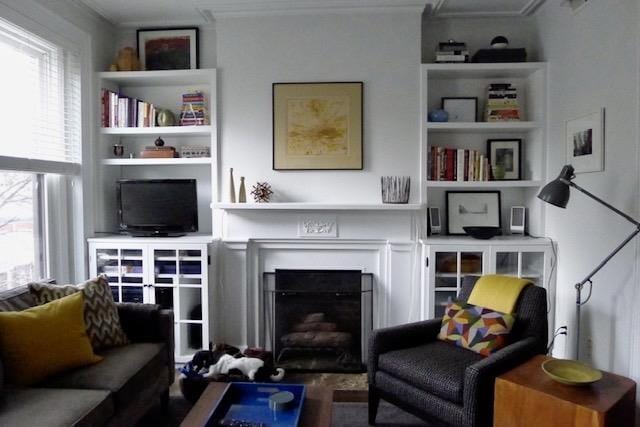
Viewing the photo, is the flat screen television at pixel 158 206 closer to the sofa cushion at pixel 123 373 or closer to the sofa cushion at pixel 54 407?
the sofa cushion at pixel 123 373

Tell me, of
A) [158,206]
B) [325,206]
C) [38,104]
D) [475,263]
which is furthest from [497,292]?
[38,104]

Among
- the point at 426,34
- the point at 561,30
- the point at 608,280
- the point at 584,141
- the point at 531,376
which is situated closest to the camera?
the point at 531,376

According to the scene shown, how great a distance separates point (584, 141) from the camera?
2.64 metres

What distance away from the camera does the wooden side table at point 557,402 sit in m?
1.66

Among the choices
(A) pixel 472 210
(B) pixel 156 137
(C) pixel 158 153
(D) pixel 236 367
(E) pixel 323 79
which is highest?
(E) pixel 323 79

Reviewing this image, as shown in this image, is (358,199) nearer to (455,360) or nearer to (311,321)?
(311,321)

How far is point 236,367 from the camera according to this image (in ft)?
8.72

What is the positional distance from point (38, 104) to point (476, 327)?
3.11 m

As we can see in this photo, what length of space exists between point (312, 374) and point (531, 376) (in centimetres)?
161

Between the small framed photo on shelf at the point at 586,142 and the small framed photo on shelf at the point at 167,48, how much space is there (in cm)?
282

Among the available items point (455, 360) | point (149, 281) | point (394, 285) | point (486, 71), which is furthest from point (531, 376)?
point (149, 281)

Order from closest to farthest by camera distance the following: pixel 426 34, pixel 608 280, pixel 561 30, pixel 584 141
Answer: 1. pixel 608 280
2. pixel 584 141
3. pixel 561 30
4. pixel 426 34

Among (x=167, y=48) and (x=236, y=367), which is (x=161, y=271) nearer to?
(x=236, y=367)

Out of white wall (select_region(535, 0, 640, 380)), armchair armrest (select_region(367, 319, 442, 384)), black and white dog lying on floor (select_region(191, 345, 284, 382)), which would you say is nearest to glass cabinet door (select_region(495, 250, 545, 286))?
white wall (select_region(535, 0, 640, 380))
